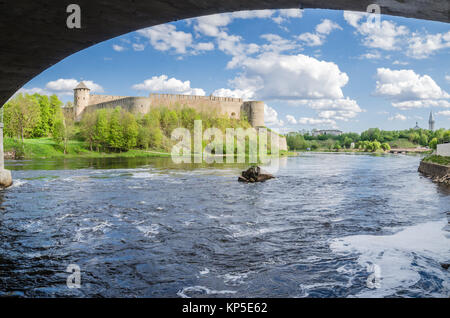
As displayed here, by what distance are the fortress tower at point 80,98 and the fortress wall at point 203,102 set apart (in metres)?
13.9

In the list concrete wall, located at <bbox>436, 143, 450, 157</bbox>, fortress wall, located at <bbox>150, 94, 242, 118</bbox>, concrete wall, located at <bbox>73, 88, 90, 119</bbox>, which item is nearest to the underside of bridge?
concrete wall, located at <bbox>436, 143, 450, 157</bbox>

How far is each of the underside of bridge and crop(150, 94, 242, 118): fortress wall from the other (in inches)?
2792

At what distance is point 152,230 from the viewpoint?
9.24 m

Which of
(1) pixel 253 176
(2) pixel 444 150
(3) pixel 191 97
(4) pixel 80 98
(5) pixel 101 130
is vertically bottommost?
(1) pixel 253 176

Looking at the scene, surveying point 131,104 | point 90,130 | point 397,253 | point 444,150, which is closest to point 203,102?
point 131,104

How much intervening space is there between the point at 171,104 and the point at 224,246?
73.2m

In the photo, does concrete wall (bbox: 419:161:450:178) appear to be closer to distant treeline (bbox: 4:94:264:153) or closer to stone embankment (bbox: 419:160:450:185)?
stone embankment (bbox: 419:160:450:185)

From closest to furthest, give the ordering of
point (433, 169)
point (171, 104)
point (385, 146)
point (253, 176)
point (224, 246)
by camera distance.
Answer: point (224, 246)
point (253, 176)
point (433, 169)
point (171, 104)
point (385, 146)

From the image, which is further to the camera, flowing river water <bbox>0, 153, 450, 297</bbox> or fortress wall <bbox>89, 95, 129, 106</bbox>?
fortress wall <bbox>89, 95, 129, 106</bbox>

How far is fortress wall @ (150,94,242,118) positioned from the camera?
77.4 meters

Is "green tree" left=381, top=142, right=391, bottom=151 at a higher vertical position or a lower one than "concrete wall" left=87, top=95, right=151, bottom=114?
lower

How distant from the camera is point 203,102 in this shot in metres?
82.1

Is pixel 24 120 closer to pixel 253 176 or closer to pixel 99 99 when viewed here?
pixel 99 99
